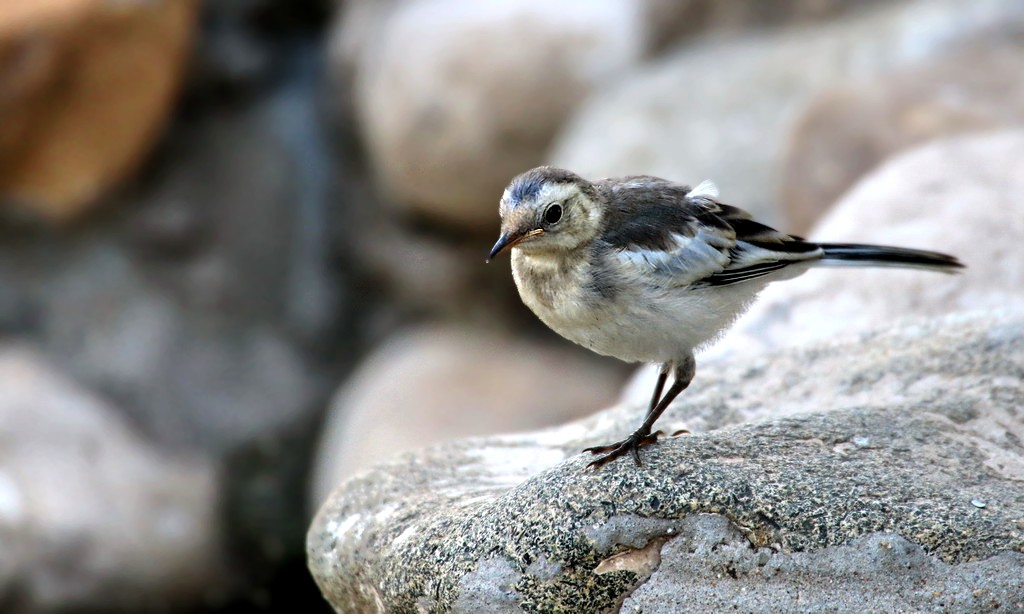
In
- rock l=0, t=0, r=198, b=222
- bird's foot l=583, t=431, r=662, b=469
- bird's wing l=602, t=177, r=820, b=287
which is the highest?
rock l=0, t=0, r=198, b=222

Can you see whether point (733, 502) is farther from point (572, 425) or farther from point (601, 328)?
point (572, 425)

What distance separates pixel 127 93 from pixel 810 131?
5657 mm

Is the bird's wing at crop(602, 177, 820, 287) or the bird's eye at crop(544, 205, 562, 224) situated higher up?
the bird's eye at crop(544, 205, 562, 224)

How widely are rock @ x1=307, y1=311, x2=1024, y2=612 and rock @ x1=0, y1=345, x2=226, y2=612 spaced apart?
5.23 m

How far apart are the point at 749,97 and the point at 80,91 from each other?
5425 mm

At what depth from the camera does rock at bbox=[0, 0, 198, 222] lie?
8992 mm

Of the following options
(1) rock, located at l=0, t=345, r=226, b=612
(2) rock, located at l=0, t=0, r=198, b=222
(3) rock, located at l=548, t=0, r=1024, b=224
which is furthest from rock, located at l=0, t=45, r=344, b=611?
(3) rock, located at l=548, t=0, r=1024, b=224

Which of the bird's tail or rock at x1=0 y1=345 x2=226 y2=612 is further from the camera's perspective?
rock at x1=0 y1=345 x2=226 y2=612

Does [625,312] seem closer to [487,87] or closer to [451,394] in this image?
[451,394]

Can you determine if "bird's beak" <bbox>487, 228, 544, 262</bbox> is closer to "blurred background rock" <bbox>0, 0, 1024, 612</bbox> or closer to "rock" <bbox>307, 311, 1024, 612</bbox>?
"rock" <bbox>307, 311, 1024, 612</bbox>

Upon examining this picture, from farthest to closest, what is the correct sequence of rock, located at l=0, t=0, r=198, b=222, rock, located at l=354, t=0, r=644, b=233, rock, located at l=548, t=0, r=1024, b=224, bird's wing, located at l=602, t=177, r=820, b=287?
rock, located at l=354, t=0, r=644, b=233 → rock, located at l=0, t=0, r=198, b=222 → rock, located at l=548, t=0, r=1024, b=224 → bird's wing, located at l=602, t=177, r=820, b=287

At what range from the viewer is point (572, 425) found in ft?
15.9

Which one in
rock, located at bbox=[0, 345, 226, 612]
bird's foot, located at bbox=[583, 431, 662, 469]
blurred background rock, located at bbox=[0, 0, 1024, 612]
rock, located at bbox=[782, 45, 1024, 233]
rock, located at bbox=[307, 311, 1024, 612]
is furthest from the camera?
blurred background rock, located at bbox=[0, 0, 1024, 612]

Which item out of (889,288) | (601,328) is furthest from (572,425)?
(889,288)
